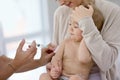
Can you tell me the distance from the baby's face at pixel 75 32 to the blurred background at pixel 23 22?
111 cm

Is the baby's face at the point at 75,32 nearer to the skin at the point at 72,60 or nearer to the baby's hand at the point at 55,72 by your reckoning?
the skin at the point at 72,60

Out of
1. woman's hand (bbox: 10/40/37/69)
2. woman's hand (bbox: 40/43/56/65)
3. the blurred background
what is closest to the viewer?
woman's hand (bbox: 10/40/37/69)

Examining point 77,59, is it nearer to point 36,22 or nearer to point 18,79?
point 18,79

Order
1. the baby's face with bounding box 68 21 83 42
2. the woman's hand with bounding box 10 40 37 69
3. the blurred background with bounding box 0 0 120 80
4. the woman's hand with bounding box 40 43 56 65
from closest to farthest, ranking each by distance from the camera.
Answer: the woman's hand with bounding box 10 40 37 69 < the baby's face with bounding box 68 21 83 42 < the woman's hand with bounding box 40 43 56 65 < the blurred background with bounding box 0 0 120 80

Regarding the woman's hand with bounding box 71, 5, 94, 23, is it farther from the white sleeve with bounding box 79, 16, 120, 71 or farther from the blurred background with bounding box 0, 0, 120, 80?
the blurred background with bounding box 0, 0, 120, 80

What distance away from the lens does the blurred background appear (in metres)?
2.33

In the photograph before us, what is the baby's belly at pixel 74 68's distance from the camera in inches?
49.9

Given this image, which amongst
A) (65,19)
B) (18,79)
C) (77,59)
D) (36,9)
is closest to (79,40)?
(77,59)

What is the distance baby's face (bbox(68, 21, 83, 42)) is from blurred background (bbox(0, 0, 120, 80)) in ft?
3.63

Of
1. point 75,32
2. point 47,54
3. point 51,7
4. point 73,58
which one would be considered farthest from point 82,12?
point 51,7

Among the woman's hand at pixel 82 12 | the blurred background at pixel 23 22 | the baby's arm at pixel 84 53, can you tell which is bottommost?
the blurred background at pixel 23 22

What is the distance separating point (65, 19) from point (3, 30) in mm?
1064

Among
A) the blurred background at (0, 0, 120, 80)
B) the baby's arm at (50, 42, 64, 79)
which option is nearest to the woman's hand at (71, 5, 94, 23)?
the baby's arm at (50, 42, 64, 79)

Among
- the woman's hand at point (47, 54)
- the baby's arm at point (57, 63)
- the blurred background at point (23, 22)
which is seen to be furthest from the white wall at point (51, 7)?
the baby's arm at point (57, 63)
